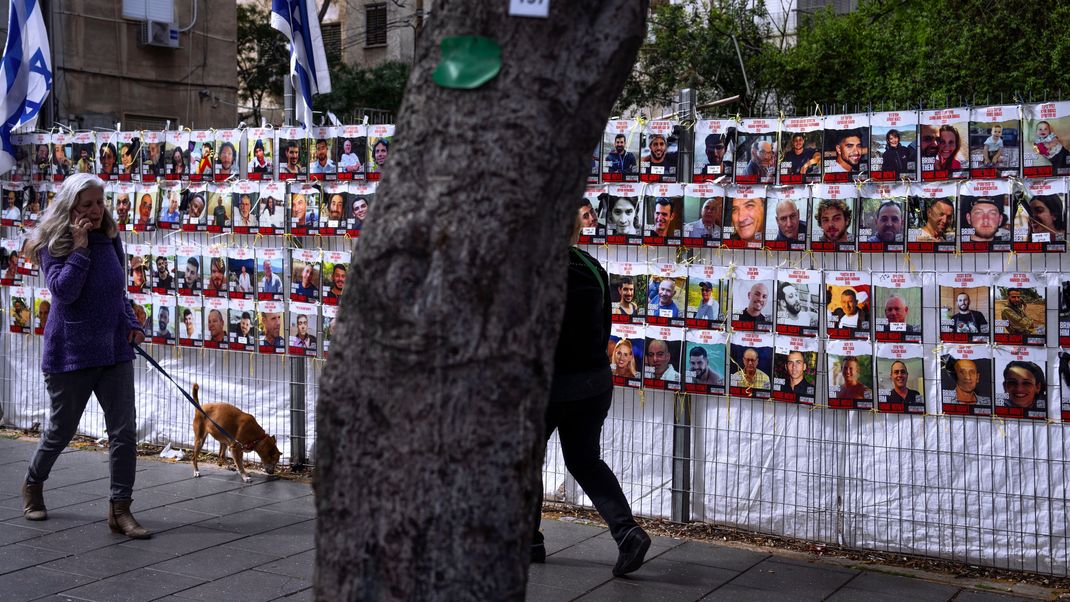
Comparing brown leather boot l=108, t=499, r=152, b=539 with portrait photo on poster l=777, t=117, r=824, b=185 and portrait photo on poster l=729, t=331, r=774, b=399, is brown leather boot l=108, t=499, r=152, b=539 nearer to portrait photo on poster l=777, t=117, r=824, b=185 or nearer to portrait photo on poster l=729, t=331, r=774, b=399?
portrait photo on poster l=729, t=331, r=774, b=399

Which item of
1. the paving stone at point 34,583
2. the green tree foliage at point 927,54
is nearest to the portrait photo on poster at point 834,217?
the paving stone at point 34,583

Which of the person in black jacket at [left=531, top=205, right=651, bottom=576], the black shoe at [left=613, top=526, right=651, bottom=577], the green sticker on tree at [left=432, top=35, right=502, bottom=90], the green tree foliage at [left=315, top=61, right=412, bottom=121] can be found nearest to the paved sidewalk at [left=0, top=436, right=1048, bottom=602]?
the black shoe at [left=613, top=526, right=651, bottom=577]

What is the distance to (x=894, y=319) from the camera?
5949 mm

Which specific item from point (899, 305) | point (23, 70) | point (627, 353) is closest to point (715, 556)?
point (627, 353)

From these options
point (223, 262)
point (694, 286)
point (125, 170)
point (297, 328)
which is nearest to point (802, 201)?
point (694, 286)

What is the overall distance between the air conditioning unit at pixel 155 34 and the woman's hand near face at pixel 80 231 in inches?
552

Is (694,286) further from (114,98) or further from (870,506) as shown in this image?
(114,98)

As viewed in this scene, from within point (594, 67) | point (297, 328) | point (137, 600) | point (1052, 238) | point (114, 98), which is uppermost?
point (114, 98)

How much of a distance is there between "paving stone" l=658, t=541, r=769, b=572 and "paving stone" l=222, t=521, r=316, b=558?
199cm

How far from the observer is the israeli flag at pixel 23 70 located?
29.5ft

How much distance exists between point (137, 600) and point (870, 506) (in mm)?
3775

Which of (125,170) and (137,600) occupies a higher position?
(125,170)

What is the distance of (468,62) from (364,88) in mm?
28478

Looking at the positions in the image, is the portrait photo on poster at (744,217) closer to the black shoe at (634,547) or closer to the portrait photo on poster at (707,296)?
the portrait photo on poster at (707,296)
